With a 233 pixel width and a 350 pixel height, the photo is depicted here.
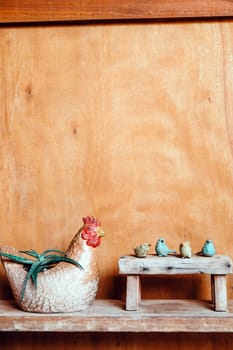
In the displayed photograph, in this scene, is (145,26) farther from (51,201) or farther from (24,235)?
(24,235)

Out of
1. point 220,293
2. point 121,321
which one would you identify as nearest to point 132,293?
point 121,321

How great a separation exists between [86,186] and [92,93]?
241 mm

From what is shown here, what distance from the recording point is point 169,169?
4.28ft

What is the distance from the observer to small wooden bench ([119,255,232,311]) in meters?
1.12

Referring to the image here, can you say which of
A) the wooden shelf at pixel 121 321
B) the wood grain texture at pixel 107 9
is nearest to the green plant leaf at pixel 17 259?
the wooden shelf at pixel 121 321

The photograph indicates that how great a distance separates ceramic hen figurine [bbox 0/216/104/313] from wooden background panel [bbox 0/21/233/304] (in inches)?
6.2

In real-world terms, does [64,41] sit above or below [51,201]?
above

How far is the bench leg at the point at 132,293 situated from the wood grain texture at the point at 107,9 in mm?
651

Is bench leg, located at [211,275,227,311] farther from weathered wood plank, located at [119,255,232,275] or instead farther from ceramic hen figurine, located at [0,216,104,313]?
ceramic hen figurine, located at [0,216,104,313]

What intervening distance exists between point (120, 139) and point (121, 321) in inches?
18.1

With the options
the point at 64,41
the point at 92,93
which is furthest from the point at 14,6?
the point at 92,93

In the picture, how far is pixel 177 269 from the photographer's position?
112cm

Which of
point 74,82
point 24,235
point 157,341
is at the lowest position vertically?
point 157,341

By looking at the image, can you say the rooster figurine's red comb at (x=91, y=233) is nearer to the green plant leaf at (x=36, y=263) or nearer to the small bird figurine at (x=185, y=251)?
the green plant leaf at (x=36, y=263)
